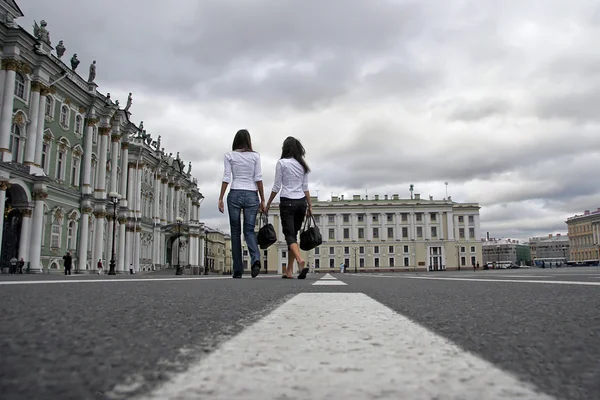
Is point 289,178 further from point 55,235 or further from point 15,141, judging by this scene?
point 55,235

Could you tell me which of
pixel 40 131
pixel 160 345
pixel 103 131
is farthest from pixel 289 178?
pixel 103 131

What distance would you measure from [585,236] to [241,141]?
153 metres

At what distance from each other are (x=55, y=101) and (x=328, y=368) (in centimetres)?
3209

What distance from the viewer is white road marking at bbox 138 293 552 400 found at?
2.16 ft

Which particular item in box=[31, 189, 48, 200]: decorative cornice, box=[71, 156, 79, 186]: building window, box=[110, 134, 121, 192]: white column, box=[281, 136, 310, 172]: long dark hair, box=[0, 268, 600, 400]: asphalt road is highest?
box=[110, 134, 121, 192]: white column

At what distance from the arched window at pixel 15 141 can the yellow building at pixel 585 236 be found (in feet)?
453

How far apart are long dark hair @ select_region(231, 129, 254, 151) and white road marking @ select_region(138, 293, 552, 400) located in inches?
269

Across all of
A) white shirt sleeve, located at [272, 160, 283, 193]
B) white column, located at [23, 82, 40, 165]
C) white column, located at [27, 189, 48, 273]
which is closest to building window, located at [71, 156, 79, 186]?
white column, located at [27, 189, 48, 273]

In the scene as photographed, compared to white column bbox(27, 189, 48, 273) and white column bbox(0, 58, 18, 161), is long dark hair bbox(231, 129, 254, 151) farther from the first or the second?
white column bbox(27, 189, 48, 273)

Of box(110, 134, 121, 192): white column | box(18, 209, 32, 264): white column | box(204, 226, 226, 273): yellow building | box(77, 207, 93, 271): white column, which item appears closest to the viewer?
box(18, 209, 32, 264): white column

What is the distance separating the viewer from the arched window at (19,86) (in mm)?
24297

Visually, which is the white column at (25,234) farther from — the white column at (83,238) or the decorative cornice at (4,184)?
the white column at (83,238)

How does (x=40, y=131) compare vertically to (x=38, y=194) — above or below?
above

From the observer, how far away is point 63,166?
29.4 meters
